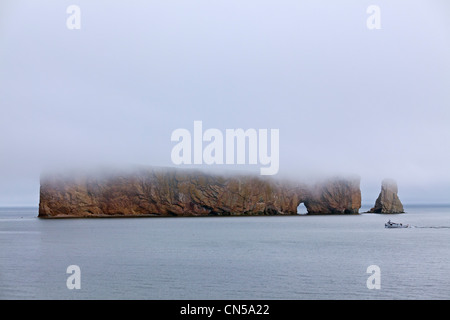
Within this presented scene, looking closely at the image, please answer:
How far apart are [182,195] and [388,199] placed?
57.5m

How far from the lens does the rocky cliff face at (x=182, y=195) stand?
96250mm

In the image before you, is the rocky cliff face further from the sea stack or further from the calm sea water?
the calm sea water

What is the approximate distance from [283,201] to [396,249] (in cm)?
7085

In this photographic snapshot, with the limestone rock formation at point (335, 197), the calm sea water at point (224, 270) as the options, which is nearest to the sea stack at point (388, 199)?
the limestone rock formation at point (335, 197)

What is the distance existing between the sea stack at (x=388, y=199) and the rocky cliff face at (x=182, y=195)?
9399 millimetres

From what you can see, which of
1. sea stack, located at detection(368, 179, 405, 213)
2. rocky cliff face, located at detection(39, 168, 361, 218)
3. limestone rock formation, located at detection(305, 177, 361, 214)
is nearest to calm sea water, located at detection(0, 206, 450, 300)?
rocky cliff face, located at detection(39, 168, 361, 218)

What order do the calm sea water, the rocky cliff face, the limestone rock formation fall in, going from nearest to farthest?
1. the calm sea water
2. the rocky cliff face
3. the limestone rock formation

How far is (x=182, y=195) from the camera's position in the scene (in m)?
104

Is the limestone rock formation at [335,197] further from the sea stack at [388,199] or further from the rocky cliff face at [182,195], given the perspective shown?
the sea stack at [388,199]

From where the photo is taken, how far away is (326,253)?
3756 cm

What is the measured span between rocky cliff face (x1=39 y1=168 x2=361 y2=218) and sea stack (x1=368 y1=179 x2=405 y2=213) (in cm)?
940

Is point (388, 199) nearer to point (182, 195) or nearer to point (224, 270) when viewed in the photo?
point (182, 195)

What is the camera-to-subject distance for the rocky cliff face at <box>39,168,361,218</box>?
3789 inches
